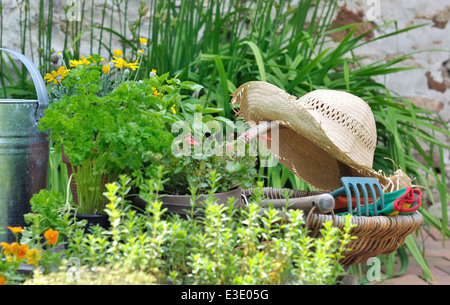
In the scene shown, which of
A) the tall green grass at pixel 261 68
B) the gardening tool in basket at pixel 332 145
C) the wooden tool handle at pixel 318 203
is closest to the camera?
the wooden tool handle at pixel 318 203

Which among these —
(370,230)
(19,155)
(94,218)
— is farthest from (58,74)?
(370,230)

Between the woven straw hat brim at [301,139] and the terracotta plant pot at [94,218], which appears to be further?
the woven straw hat brim at [301,139]

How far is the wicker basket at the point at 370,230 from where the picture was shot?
965 mm

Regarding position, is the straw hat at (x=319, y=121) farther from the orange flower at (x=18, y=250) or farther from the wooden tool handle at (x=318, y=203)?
the orange flower at (x=18, y=250)

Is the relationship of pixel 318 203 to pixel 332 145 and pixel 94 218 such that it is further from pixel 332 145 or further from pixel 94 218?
pixel 94 218

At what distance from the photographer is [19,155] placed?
1.05m

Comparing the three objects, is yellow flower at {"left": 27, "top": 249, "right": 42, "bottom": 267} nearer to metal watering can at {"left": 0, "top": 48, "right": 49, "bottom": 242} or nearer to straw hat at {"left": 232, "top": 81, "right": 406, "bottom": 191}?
metal watering can at {"left": 0, "top": 48, "right": 49, "bottom": 242}

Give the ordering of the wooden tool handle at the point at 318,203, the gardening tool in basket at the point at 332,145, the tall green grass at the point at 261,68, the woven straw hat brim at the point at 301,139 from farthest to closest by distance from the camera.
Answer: the tall green grass at the point at 261,68, the woven straw hat brim at the point at 301,139, the gardening tool in basket at the point at 332,145, the wooden tool handle at the point at 318,203

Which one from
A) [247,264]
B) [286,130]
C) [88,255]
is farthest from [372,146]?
[88,255]

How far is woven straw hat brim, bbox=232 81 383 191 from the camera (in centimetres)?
117

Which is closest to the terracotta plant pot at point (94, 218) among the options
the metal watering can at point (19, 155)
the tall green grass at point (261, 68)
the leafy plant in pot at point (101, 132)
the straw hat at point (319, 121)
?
the leafy plant in pot at point (101, 132)
